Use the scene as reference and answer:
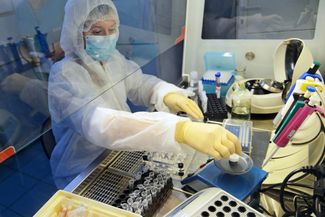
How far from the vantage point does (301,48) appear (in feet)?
3.87

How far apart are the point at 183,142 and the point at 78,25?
0.51 metres

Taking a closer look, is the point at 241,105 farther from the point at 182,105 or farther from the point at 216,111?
the point at 182,105

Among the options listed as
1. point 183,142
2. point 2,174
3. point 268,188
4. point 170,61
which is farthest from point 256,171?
point 2,174

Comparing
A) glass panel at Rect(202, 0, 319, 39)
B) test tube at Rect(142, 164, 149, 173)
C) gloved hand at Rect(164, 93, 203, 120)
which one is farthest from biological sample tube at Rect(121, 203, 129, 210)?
glass panel at Rect(202, 0, 319, 39)

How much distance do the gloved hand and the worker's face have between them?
335 millimetres

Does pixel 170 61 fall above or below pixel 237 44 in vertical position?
below

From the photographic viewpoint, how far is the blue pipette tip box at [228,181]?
705mm

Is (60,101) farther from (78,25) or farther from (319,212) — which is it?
(319,212)

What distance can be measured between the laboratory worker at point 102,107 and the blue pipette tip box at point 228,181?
52 millimetres

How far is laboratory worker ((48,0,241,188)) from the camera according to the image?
2.63ft

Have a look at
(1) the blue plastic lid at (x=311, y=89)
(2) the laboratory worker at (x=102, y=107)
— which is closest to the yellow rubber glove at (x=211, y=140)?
(2) the laboratory worker at (x=102, y=107)

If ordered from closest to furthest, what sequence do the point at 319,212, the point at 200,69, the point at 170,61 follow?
the point at 319,212, the point at 200,69, the point at 170,61

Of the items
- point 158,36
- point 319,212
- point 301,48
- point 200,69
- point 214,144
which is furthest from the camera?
point 200,69

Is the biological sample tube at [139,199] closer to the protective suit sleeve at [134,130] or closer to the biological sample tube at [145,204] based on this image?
the biological sample tube at [145,204]
